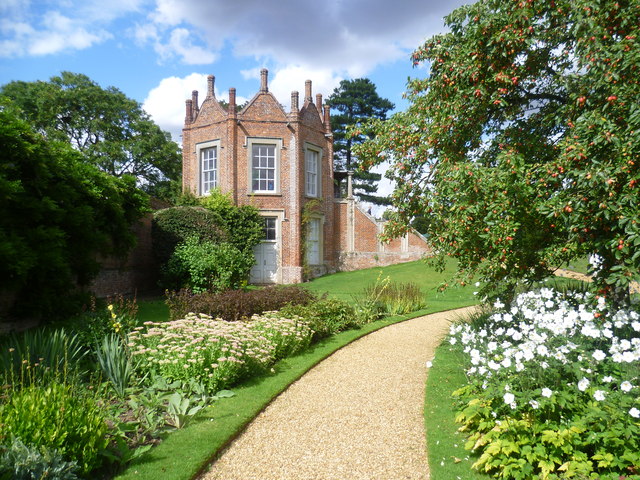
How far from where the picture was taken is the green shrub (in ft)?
10.3

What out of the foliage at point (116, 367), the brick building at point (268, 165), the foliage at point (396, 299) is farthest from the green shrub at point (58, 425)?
the brick building at point (268, 165)

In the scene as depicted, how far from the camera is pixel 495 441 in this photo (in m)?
3.47

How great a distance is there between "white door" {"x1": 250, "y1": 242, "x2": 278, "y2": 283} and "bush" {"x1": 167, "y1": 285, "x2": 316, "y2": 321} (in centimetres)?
907

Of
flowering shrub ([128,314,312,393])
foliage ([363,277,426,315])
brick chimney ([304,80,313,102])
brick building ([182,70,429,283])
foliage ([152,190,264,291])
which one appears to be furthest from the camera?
brick chimney ([304,80,313,102])

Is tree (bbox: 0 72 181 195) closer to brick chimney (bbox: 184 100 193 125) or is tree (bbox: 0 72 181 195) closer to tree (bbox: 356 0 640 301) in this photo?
brick chimney (bbox: 184 100 193 125)

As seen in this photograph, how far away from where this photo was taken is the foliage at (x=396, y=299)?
1055cm

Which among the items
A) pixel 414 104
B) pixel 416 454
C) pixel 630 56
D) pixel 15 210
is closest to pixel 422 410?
pixel 416 454

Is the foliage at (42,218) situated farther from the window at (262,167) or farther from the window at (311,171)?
the window at (311,171)

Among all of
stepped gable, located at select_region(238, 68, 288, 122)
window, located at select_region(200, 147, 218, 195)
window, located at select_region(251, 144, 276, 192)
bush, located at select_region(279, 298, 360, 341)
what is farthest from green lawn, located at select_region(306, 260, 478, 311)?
stepped gable, located at select_region(238, 68, 288, 122)

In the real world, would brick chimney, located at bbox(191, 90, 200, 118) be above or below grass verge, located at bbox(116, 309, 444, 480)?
above

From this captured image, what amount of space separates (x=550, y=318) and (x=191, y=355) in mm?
3960

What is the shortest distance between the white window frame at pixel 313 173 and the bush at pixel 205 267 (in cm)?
642

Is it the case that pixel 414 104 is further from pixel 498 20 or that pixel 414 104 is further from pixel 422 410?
pixel 422 410

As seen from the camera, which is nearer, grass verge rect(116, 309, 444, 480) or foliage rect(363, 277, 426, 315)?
grass verge rect(116, 309, 444, 480)
